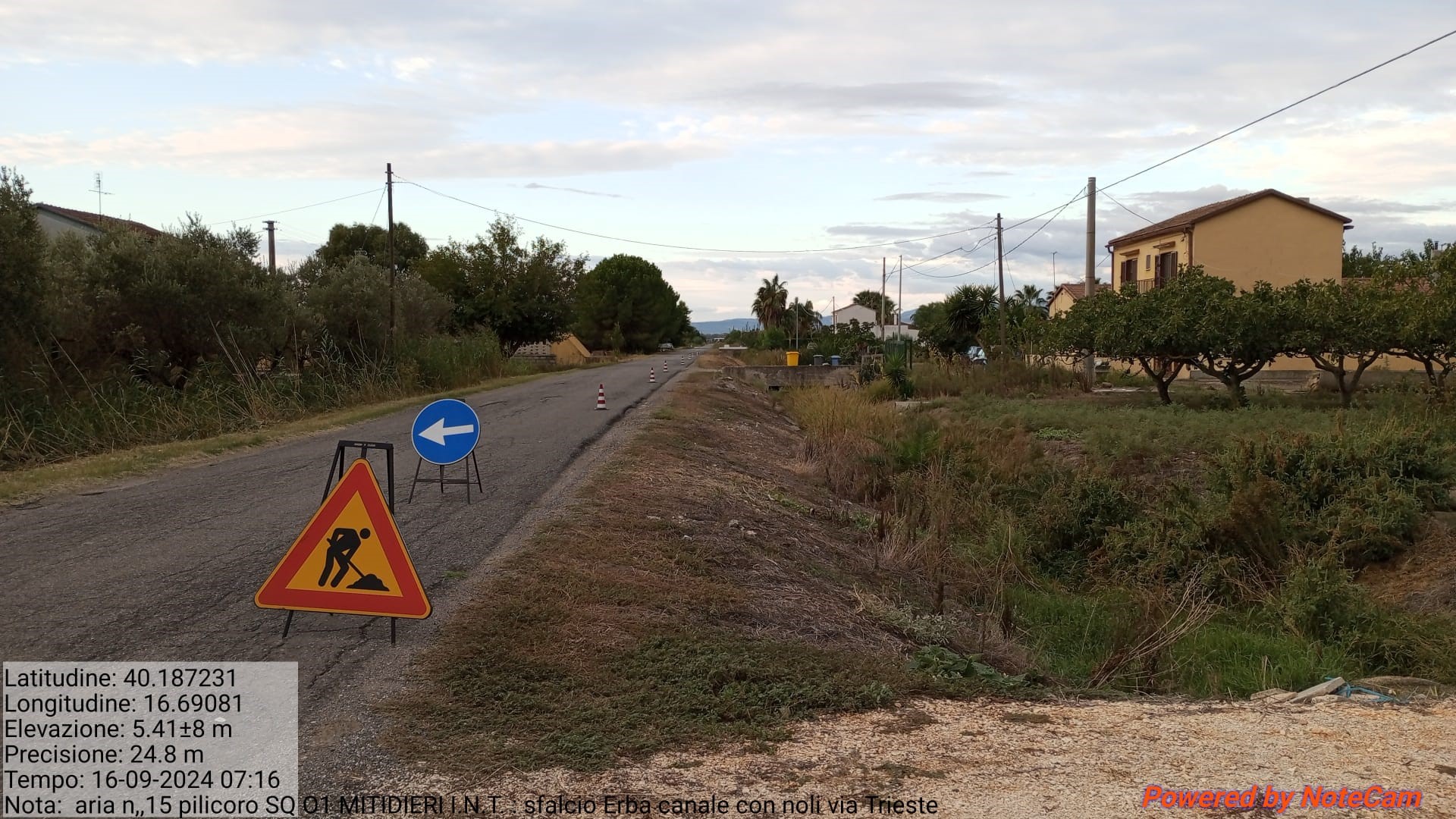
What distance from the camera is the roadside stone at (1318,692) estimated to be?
6.29m

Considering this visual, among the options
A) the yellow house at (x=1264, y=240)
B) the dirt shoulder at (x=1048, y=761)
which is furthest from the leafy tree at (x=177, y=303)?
the yellow house at (x=1264, y=240)

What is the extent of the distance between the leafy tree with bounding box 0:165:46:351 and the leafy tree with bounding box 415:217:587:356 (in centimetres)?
3730

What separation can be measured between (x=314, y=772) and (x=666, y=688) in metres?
1.81

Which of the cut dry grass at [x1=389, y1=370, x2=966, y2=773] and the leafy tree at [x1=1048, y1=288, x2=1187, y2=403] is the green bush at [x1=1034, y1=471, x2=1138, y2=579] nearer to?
the cut dry grass at [x1=389, y1=370, x2=966, y2=773]

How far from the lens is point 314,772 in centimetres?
419

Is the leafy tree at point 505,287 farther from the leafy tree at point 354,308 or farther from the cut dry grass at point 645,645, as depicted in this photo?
the cut dry grass at point 645,645

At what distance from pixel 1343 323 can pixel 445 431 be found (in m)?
22.5

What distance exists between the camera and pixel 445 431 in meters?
8.51

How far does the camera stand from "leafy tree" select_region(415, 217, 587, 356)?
54562mm

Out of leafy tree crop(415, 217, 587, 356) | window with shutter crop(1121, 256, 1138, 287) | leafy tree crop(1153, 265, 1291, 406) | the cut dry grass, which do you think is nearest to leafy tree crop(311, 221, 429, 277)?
leafy tree crop(415, 217, 587, 356)

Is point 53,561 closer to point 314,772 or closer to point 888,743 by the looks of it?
point 314,772

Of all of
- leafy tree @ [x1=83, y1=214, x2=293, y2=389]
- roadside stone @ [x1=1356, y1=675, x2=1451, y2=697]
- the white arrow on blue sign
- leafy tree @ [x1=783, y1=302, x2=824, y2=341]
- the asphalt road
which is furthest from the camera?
leafy tree @ [x1=783, y1=302, x2=824, y2=341]

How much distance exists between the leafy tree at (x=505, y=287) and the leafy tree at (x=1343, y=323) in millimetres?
38056

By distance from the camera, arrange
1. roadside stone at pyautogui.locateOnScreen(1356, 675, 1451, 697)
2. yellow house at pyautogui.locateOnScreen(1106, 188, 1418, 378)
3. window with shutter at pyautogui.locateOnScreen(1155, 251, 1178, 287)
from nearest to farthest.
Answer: roadside stone at pyautogui.locateOnScreen(1356, 675, 1451, 697) → yellow house at pyautogui.locateOnScreen(1106, 188, 1418, 378) → window with shutter at pyautogui.locateOnScreen(1155, 251, 1178, 287)
